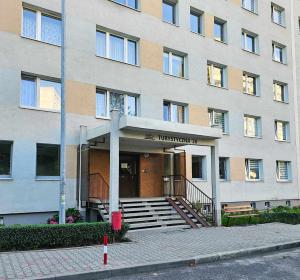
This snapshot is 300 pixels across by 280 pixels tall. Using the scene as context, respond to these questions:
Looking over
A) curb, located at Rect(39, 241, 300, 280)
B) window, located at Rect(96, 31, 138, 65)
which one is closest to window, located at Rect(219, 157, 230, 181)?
window, located at Rect(96, 31, 138, 65)

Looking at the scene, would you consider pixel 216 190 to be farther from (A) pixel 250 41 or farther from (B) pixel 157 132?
(A) pixel 250 41

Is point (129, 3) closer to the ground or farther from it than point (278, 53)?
closer to the ground

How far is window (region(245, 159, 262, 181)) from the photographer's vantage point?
2217 centimetres

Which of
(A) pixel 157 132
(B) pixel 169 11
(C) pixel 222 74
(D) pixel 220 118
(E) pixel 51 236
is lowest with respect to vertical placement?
(E) pixel 51 236

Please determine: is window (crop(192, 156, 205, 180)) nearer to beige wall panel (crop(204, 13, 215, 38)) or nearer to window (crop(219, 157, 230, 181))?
window (crop(219, 157, 230, 181))

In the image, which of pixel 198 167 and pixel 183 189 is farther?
pixel 198 167

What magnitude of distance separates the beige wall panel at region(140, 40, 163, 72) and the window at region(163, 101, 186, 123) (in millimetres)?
1863

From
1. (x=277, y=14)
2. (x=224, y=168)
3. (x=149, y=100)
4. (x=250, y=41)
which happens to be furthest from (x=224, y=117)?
(x=277, y=14)

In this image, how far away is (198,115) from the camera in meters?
19.4

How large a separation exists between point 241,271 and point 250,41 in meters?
19.4

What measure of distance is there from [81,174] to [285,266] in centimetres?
856

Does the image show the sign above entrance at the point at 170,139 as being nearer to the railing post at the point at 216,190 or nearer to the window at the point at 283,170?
the railing post at the point at 216,190

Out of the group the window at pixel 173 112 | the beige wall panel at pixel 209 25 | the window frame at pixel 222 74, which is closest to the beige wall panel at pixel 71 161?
the window at pixel 173 112

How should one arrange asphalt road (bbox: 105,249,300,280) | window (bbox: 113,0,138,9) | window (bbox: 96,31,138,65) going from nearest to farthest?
asphalt road (bbox: 105,249,300,280) → window (bbox: 96,31,138,65) → window (bbox: 113,0,138,9)
